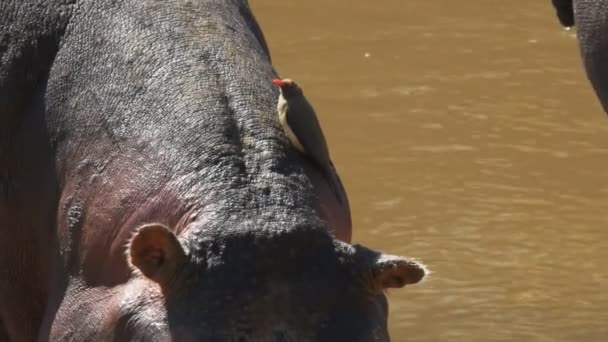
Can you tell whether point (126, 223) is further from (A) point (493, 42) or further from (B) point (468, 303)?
(A) point (493, 42)

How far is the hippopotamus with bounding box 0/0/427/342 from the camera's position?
3572 mm

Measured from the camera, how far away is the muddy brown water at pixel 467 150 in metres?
7.98

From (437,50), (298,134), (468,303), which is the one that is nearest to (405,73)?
(437,50)

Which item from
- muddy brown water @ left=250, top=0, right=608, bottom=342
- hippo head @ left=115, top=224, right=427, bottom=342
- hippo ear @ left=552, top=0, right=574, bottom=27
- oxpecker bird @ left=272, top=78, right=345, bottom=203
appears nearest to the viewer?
hippo head @ left=115, top=224, right=427, bottom=342

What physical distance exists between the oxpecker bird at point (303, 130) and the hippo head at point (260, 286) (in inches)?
15.6

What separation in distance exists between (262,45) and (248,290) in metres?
1.32

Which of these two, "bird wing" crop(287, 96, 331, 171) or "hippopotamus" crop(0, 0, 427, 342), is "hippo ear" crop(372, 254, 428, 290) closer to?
"hippopotamus" crop(0, 0, 427, 342)

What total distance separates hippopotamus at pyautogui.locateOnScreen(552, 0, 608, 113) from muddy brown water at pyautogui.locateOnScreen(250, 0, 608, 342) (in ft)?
5.61

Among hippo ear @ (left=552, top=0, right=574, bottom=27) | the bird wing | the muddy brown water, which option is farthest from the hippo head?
the muddy brown water

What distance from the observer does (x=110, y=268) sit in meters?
4.01

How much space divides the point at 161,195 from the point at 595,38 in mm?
2682

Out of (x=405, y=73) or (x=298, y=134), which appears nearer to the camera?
(x=298, y=134)

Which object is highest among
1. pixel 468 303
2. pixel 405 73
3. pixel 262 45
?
pixel 262 45

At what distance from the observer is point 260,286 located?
3553 millimetres
